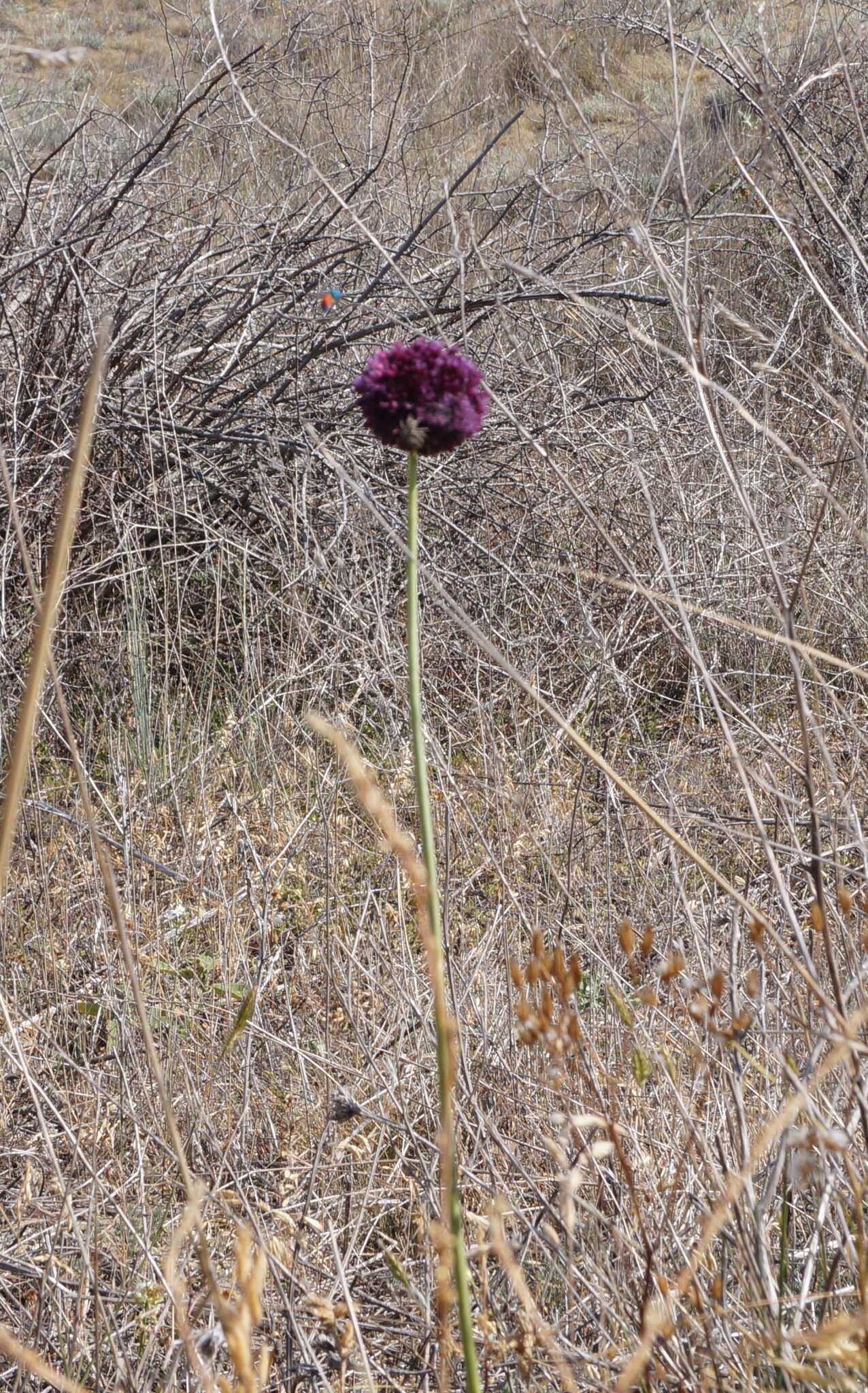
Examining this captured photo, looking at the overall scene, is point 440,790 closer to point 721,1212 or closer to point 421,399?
point 421,399

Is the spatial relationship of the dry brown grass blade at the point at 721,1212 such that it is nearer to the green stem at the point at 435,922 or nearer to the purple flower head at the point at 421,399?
the green stem at the point at 435,922

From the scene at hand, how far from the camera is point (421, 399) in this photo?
2.75 feet

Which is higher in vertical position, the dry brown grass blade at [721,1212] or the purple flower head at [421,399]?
the purple flower head at [421,399]

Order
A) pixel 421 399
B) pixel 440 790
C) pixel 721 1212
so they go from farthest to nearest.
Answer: pixel 440 790, pixel 421 399, pixel 721 1212

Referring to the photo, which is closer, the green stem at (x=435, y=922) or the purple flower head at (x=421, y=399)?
the green stem at (x=435, y=922)

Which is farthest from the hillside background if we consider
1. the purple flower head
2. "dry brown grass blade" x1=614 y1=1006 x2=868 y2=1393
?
the purple flower head

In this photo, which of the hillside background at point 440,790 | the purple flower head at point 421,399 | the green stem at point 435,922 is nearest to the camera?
the green stem at point 435,922

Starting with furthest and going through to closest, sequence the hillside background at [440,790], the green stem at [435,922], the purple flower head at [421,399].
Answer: the hillside background at [440,790] < the purple flower head at [421,399] < the green stem at [435,922]

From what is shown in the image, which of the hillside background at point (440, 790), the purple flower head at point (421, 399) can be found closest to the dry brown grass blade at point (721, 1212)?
the hillside background at point (440, 790)

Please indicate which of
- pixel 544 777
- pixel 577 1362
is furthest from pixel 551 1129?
pixel 544 777

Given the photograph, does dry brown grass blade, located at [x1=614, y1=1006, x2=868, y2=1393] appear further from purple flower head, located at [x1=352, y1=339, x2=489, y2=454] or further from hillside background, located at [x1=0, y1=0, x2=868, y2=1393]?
purple flower head, located at [x1=352, y1=339, x2=489, y2=454]

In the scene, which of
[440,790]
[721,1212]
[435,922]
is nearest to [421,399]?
[435,922]

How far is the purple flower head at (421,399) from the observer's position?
0.84 meters

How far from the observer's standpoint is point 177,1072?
1.82 m
